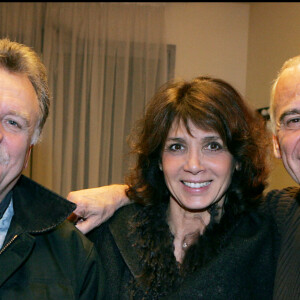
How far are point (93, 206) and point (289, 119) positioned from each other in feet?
2.55

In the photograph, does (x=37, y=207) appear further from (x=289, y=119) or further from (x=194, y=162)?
(x=289, y=119)

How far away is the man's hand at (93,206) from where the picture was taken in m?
1.58

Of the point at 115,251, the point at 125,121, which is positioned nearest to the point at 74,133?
the point at 125,121

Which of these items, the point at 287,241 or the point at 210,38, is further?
the point at 210,38

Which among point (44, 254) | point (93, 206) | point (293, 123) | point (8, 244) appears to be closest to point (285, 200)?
point (293, 123)

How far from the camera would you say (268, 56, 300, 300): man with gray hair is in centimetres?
140

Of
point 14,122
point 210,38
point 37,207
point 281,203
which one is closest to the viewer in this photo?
point 14,122

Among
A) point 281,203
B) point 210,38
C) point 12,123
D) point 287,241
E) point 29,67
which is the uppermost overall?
point 210,38

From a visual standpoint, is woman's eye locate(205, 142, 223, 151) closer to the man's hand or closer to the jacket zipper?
the man's hand

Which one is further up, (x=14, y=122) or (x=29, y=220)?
(x=14, y=122)

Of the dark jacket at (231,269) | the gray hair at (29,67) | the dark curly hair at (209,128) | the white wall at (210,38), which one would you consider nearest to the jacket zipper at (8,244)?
the gray hair at (29,67)

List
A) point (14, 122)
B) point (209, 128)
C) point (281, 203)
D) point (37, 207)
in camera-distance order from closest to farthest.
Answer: point (14, 122)
point (37, 207)
point (209, 128)
point (281, 203)

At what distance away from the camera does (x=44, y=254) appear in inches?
52.6

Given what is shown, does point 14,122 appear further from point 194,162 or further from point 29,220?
point 194,162
